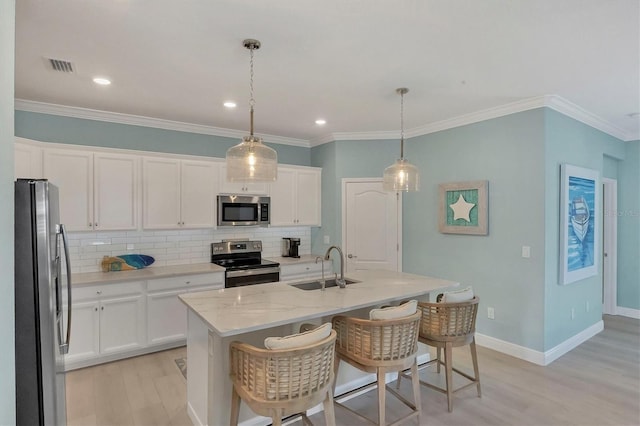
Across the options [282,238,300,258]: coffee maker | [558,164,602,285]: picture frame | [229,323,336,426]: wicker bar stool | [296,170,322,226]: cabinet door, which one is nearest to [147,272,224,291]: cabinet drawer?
[282,238,300,258]: coffee maker

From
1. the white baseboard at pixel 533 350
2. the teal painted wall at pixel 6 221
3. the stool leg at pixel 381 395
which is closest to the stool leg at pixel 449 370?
the stool leg at pixel 381 395

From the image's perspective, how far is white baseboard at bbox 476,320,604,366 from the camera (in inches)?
142

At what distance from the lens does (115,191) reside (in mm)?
3822

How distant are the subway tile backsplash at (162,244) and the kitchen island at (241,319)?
201cm

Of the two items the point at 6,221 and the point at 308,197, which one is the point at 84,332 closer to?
the point at 6,221

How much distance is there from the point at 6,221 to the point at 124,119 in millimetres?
3184

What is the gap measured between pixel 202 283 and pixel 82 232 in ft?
4.40

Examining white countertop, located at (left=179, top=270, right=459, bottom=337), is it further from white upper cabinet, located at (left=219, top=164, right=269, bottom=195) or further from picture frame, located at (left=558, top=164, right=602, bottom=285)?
white upper cabinet, located at (left=219, top=164, right=269, bottom=195)

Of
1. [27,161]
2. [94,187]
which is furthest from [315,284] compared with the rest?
[27,161]

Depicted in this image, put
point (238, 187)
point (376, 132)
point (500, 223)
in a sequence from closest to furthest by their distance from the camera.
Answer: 1. point (500, 223)
2. point (238, 187)
3. point (376, 132)

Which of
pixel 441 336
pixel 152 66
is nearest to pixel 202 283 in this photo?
pixel 152 66

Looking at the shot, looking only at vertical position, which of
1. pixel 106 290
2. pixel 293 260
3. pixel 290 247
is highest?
pixel 290 247

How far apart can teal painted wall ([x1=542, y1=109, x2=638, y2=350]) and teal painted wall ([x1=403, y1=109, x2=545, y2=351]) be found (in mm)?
85

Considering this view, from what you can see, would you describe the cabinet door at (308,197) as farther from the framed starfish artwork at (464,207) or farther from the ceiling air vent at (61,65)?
the ceiling air vent at (61,65)
